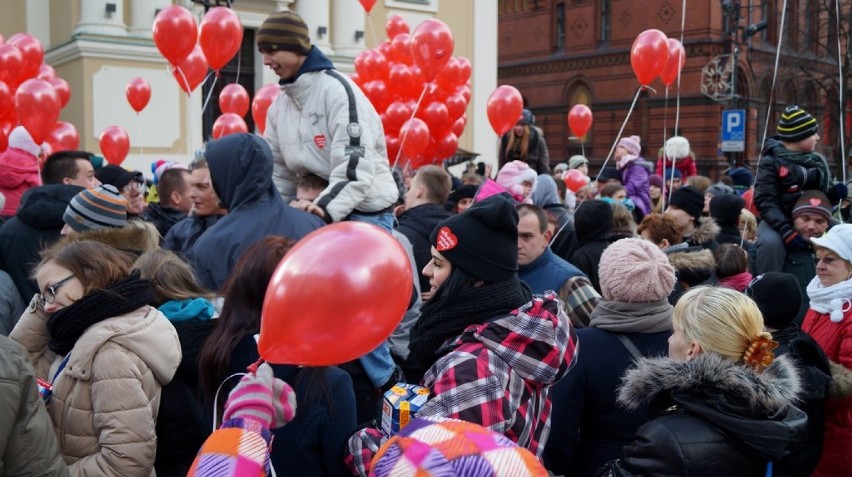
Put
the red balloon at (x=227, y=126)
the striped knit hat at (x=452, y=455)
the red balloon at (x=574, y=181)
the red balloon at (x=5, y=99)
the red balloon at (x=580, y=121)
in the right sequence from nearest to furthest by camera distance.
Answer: the striped knit hat at (x=452, y=455), the red balloon at (x=5, y=99), the red balloon at (x=227, y=126), the red balloon at (x=574, y=181), the red balloon at (x=580, y=121)

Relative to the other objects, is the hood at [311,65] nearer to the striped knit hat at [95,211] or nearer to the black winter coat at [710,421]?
the striped knit hat at [95,211]

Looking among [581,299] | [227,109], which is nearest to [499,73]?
[227,109]

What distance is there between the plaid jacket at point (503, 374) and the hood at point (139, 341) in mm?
742

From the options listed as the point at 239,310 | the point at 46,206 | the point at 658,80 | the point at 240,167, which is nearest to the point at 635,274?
the point at 239,310

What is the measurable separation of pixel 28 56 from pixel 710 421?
10.5m

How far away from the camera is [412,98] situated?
40.9ft

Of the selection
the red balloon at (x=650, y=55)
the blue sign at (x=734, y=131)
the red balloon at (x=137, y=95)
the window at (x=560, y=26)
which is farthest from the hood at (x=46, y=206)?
the window at (x=560, y=26)

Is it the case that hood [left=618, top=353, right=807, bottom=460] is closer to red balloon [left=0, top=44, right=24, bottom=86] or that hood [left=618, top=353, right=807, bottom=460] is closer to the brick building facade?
red balloon [left=0, top=44, right=24, bottom=86]

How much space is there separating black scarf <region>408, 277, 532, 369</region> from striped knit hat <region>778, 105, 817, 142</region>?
4.51m

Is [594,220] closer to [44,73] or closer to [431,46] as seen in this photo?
[431,46]

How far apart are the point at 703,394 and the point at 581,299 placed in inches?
72.9

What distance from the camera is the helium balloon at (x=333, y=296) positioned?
1813mm

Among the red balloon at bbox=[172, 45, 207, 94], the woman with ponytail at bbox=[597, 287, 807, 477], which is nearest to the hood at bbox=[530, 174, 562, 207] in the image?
the woman with ponytail at bbox=[597, 287, 807, 477]

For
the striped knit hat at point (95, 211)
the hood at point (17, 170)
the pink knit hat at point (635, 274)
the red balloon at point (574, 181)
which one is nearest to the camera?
the pink knit hat at point (635, 274)
